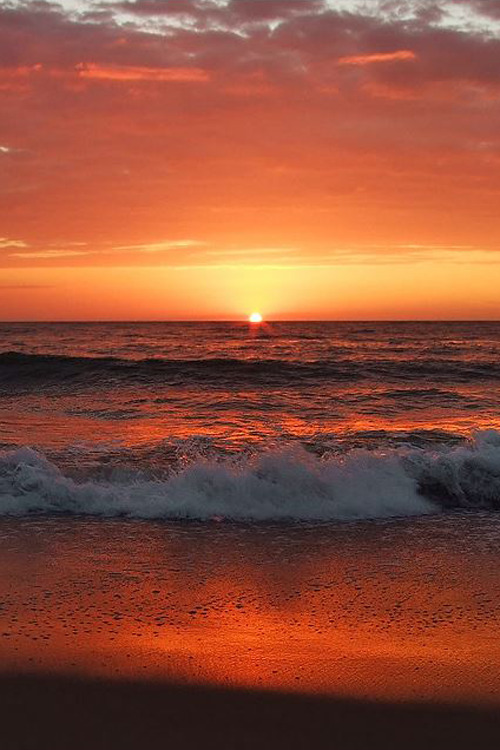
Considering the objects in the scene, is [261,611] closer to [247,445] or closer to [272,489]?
[272,489]

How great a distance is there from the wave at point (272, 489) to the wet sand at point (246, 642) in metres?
1.02

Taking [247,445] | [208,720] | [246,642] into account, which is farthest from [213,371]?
[208,720]

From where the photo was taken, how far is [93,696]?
3949 mm

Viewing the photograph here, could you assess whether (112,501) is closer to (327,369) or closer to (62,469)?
(62,469)

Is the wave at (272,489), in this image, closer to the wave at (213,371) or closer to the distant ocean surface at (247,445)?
the distant ocean surface at (247,445)

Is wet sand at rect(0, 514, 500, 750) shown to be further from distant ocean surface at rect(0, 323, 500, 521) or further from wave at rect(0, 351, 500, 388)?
wave at rect(0, 351, 500, 388)

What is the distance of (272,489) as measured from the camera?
832 cm

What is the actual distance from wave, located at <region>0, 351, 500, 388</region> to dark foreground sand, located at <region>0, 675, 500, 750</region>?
59.3 feet

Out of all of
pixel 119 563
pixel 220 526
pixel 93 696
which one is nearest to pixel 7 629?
pixel 93 696

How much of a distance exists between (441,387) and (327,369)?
5.36 m

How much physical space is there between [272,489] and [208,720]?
15.2 ft

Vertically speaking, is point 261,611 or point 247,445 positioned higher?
point 247,445

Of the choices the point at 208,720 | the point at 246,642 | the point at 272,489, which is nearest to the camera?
the point at 208,720

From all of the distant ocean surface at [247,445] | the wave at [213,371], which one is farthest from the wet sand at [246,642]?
the wave at [213,371]
